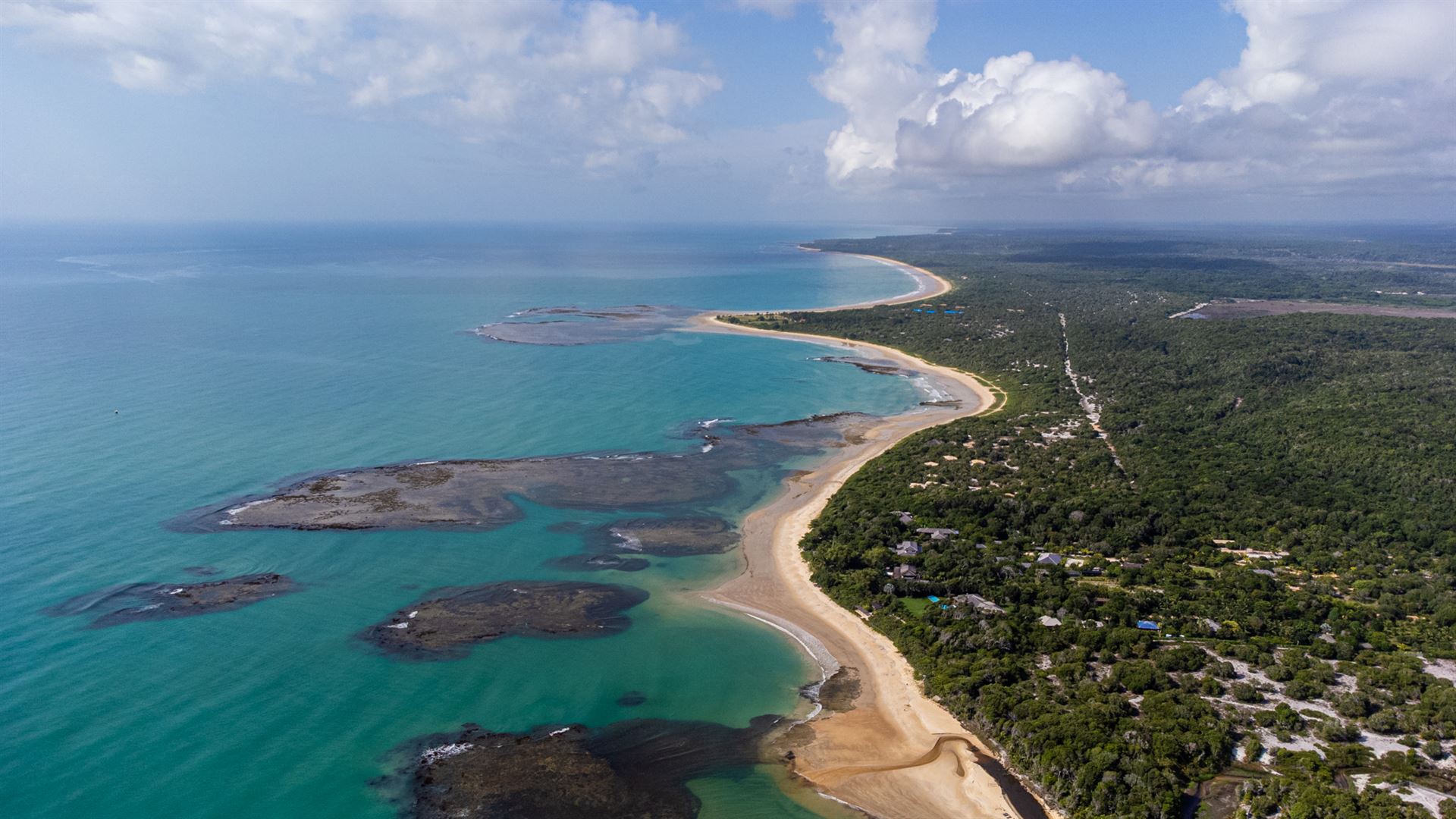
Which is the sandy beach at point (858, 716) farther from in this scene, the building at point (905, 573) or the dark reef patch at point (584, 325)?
the dark reef patch at point (584, 325)

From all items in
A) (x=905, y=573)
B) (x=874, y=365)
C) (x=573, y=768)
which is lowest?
(x=573, y=768)

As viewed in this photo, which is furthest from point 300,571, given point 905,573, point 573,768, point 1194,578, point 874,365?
point 874,365

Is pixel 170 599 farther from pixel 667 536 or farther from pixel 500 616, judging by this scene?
pixel 667 536

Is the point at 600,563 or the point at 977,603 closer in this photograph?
the point at 977,603

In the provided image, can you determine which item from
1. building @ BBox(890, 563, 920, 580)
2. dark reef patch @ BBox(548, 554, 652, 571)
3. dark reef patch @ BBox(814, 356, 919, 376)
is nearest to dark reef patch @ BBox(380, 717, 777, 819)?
building @ BBox(890, 563, 920, 580)

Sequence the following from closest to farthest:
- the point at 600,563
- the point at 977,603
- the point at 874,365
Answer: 1. the point at 977,603
2. the point at 600,563
3. the point at 874,365

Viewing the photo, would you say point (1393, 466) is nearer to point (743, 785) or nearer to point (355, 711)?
point (743, 785)

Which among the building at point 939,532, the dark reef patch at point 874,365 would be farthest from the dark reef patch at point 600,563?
the dark reef patch at point 874,365
